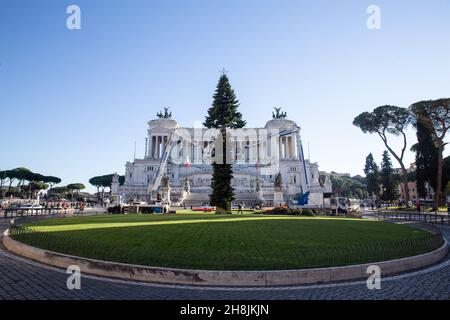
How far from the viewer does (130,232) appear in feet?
46.6

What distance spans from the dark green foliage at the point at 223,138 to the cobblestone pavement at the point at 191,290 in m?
25.9

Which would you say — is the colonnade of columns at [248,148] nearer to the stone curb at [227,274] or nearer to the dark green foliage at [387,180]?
the dark green foliage at [387,180]

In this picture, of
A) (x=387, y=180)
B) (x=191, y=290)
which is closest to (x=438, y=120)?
(x=387, y=180)

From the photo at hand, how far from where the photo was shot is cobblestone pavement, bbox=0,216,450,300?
6.96 metres

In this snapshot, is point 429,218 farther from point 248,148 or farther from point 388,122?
point 248,148

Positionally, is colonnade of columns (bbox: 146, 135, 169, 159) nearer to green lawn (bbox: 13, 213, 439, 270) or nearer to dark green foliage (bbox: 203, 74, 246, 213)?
dark green foliage (bbox: 203, 74, 246, 213)

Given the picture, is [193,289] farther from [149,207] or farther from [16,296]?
[149,207]

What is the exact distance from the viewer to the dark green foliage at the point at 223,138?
34.4 metres

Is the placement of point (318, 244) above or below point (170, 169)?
below

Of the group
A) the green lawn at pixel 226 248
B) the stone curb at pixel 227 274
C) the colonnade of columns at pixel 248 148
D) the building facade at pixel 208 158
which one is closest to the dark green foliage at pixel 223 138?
the green lawn at pixel 226 248

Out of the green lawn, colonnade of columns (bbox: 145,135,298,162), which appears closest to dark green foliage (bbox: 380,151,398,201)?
colonnade of columns (bbox: 145,135,298,162)

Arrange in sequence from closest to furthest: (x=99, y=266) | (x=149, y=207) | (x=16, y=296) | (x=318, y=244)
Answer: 1. (x=16, y=296)
2. (x=99, y=266)
3. (x=318, y=244)
4. (x=149, y=207)
